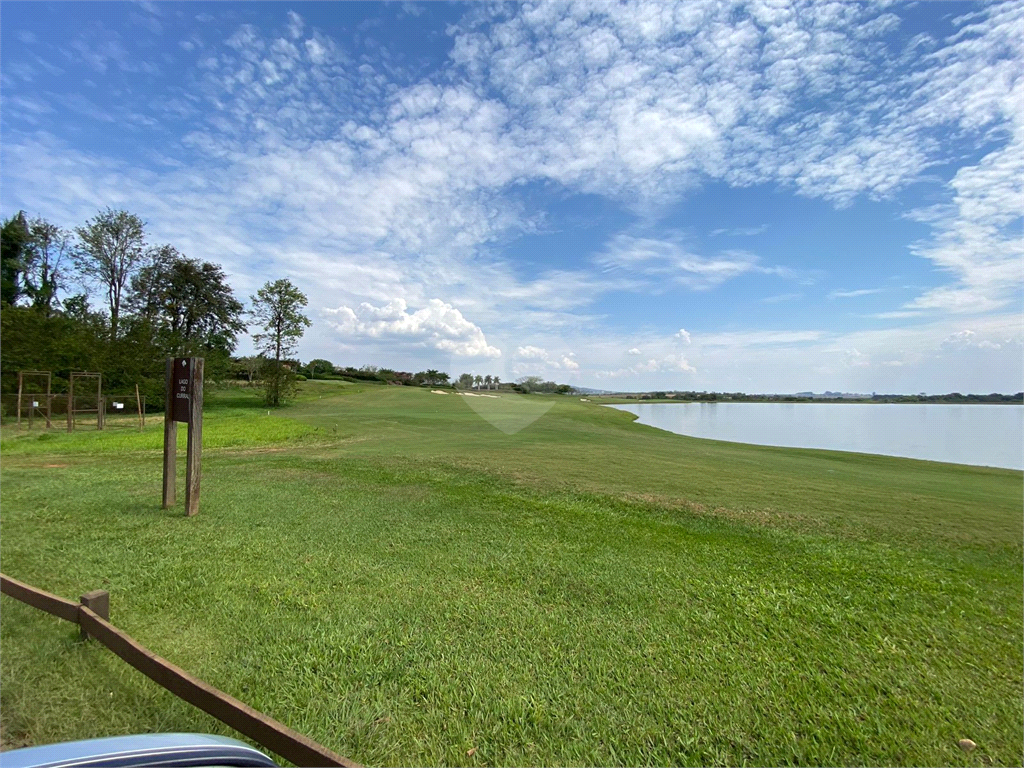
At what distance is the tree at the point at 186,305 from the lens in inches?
1272

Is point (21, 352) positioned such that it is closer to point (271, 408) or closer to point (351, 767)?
point (271, 408)

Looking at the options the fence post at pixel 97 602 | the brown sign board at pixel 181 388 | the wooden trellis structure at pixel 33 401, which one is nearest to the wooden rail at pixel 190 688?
the fence post at pixel 97 602

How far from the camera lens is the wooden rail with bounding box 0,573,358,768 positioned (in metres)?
1.67

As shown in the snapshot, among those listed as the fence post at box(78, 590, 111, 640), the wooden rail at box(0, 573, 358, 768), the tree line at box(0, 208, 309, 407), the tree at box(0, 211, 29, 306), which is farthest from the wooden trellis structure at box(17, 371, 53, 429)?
the fence post at box(78, 590, 111, 640)

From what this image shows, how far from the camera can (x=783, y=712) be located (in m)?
2.44

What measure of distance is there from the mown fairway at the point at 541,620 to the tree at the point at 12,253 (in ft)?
Answer: 122

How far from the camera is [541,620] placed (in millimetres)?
3336

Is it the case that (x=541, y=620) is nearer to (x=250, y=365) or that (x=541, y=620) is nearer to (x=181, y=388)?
(x=181, y=388)

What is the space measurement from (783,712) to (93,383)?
107ft

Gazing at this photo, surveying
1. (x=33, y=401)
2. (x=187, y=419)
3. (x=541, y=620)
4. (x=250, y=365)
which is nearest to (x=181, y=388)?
(x=187, y=419)

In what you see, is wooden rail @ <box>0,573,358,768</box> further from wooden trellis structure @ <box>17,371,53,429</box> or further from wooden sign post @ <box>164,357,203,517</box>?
wooden trellis structure @ <box>17,371,53,429</box>

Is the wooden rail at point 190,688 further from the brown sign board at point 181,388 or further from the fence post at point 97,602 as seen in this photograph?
the brown sign board at point 181,388

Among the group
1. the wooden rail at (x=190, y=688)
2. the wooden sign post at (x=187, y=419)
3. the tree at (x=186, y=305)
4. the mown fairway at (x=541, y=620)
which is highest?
the tree at (x=186, y=305)

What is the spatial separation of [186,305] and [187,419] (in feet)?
132
